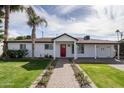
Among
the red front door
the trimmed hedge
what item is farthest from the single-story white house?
the trimmed hedge

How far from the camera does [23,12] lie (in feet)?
103

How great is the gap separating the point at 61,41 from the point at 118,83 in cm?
1993

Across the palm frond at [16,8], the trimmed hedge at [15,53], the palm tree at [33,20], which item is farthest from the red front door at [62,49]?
the palm frond at [16,8]

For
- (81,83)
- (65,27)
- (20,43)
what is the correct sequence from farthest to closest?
(65,27), (20,43), (81,83)

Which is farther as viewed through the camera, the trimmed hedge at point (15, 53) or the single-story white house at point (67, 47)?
the single-story white house at point (67, 47)

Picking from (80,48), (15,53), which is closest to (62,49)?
(80,48)

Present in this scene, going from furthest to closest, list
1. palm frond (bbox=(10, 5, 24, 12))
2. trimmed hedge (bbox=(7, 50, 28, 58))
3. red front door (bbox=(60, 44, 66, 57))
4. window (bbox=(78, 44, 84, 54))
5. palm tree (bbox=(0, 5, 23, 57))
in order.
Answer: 1. window (bbox=(78, 44, 84, 54))
2. red front door (bbox=(60, 44, 66, 57))
3. trimmed hedge (bbox=(7, 50, 28, 58))
4. palm frond (bbox=(10, 5, 24, 12))
5. palm tree (bbox=(0, 5, 23, 57))

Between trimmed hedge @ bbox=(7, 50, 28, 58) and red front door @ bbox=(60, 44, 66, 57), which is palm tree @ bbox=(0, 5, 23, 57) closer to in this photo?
trimmed hedge @ bbox=(7, 50, 28, 58)

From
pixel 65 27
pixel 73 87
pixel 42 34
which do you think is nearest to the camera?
pixel 73 87

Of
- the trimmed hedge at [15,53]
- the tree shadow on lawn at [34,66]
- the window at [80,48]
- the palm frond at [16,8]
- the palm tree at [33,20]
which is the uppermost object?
the palm frond at [16,8]

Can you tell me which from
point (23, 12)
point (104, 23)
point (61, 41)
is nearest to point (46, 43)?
point (61, 41)

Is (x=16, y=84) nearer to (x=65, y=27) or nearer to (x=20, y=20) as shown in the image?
(x=20, y=20)

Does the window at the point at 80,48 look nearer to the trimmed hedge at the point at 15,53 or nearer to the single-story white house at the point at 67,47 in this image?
the single-story white house at the point at 67,47

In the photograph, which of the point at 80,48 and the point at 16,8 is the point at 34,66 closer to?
the point at 16,8
